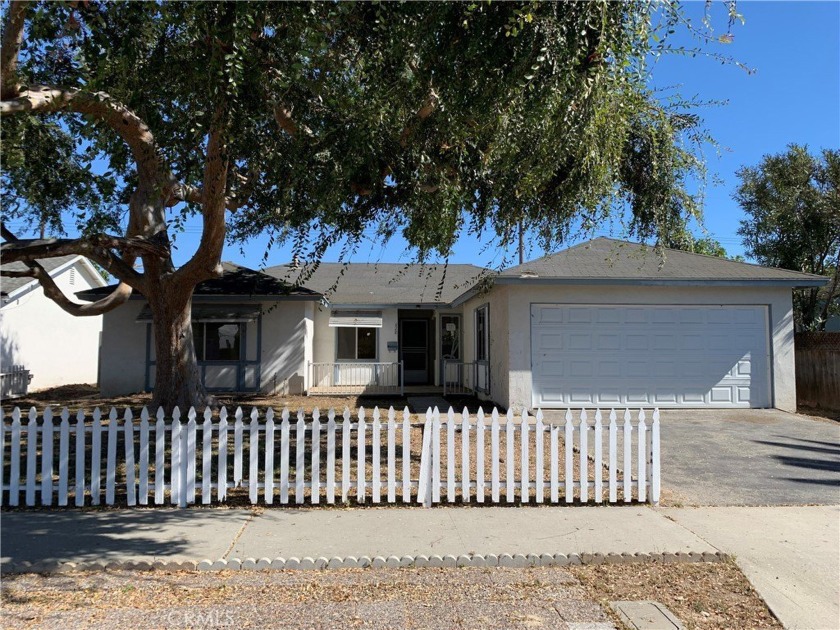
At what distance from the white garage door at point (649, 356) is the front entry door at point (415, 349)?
27.7 ft

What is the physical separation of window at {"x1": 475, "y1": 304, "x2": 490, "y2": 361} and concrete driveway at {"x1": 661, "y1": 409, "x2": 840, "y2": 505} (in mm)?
4558

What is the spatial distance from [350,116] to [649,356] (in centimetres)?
921

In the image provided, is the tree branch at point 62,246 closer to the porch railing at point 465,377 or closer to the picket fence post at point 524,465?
the picket fence post at point 524,465

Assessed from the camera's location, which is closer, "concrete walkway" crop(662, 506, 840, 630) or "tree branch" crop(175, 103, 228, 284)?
"concrete walkway" crop(662, 506, 840, 630)

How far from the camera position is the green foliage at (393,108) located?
5883 mm

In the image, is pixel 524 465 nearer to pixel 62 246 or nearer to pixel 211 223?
pixel 211 223

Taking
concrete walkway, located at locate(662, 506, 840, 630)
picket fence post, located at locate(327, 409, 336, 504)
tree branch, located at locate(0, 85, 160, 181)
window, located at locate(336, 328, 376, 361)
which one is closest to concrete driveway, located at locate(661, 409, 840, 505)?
concrete walkway, located at locate(662, 506, 840, 630)

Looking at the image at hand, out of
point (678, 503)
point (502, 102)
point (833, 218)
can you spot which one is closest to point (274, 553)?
point (678, 503)

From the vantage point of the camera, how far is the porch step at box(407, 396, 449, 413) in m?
14.9

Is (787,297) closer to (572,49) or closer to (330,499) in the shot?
(572,49)

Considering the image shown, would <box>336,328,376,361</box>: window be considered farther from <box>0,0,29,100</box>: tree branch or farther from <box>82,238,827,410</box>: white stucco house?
<box>0,0,29,100</box>: tree branch

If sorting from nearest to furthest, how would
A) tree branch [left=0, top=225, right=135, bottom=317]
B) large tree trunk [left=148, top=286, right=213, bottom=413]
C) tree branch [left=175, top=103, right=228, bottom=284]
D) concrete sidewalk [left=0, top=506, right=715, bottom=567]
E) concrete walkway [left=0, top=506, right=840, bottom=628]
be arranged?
concrete walkway [left=0, top=506, right=840, bottom=628], concrete sidewalk [left=0, top=506, right=715, bottom=567], tree branch [left=175, top=103, right=228, bottom=284], tree branch [left=0, top=225, right=135, bottom=317], large tree trunk [left=148, top=286, right=213, bottom=413]

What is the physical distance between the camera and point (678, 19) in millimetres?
6254

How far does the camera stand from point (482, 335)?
54.5 ft
